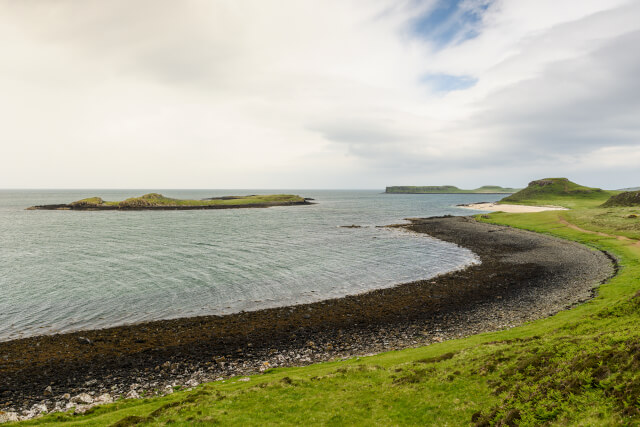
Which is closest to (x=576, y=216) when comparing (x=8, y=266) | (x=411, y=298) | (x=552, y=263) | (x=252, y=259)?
(x=552, y=263)

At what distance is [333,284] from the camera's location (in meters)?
43.9

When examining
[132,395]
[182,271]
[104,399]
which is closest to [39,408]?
[104,399]

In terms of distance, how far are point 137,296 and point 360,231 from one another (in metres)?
69.8

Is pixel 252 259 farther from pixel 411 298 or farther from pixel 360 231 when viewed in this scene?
pixel 360 231

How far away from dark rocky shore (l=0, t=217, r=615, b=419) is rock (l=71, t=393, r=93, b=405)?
0.05m

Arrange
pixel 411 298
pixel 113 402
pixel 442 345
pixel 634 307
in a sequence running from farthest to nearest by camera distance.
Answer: pixel 411 298 → pixel 442 345 → pixel 634 307 → pixel 113 402

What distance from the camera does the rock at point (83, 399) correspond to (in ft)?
60.5

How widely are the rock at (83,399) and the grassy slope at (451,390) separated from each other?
200cm

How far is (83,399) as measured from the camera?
18.6 m

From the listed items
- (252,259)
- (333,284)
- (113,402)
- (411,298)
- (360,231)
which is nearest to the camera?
(113,402)

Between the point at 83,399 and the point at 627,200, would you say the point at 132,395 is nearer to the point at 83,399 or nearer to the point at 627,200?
the point at 83,399

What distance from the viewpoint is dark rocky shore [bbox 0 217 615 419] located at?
20406 millimetres

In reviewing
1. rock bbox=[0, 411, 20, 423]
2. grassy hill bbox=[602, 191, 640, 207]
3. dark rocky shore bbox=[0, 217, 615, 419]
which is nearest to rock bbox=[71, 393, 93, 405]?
dark rocky shore bbox=[0, 217, 615, 419]

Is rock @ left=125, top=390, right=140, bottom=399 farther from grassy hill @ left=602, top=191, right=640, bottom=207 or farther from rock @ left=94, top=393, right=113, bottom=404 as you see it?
grassy hill @ left=602, top=191, right=640, bottom=207
